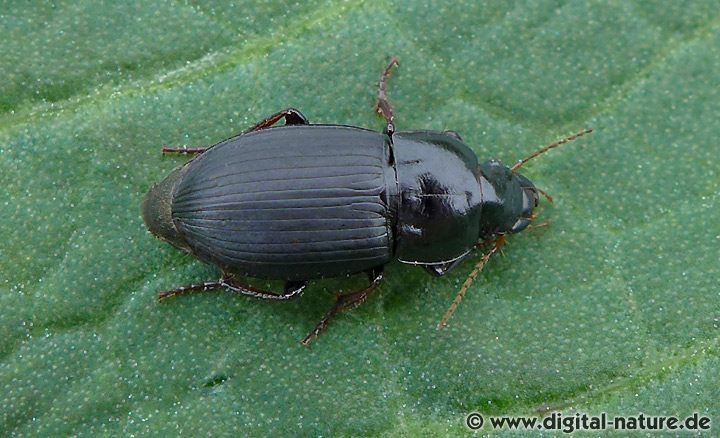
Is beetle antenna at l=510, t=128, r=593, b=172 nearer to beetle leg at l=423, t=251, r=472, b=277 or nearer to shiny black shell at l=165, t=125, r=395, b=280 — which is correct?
beetle leg at l=423, t=251, r=472, b=277

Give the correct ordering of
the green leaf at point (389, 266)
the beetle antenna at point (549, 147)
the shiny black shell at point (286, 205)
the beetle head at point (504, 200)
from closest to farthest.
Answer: the shiny black shell at point (286, 205) < the green leaf at point (389, 266) < the beetle head at point (504, 200) < the beetle antenna at point (549, 147)

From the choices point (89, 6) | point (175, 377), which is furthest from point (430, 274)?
point (89, 6)

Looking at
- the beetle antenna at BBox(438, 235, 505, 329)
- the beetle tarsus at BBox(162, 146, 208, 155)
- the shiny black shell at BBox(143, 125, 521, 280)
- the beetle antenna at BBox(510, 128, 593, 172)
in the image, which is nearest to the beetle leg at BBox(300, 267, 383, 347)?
the shiny black shell at BBox(143, 125, 521, 280)

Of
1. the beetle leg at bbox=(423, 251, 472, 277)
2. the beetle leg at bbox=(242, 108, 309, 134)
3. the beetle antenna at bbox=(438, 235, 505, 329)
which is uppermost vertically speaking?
the beetle leg at bbox=(242, 108, 309, 134)

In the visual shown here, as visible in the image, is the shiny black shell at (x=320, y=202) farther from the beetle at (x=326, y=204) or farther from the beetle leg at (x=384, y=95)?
the beetle leg at (x=384, y=95)

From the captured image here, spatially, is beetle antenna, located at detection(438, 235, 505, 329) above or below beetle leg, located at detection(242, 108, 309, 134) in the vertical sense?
below

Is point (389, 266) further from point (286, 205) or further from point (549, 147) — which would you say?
point (549, 147)

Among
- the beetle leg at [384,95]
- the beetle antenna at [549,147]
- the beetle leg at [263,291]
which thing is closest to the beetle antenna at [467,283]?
the beetle antenna at [549,147]
